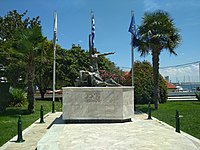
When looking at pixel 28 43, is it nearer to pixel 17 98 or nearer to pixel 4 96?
pixel 4 96

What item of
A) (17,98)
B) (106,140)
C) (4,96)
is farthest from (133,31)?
(106,140)

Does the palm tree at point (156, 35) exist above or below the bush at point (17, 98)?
above

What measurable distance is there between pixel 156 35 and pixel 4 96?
Result: 1278 centimetres

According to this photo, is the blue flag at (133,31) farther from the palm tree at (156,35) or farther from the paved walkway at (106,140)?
the paved walkway at (106,140)

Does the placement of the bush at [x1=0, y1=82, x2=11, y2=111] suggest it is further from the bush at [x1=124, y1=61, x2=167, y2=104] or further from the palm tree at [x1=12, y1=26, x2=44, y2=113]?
the bush at [x1=124, y1=61, x2=167, y2=104]

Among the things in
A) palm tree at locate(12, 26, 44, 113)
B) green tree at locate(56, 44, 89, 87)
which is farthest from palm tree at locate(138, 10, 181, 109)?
green tree at locate(56, 44, 89, 87)

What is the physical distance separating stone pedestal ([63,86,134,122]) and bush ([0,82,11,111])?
31.8 feet

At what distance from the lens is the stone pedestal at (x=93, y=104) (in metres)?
14.1

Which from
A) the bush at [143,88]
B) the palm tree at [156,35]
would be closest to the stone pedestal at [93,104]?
the palm tree at [156,35]

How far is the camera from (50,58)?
21906mm

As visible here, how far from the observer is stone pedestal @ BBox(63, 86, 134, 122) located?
1412 cm

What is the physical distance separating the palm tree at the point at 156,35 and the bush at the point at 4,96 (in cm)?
1109

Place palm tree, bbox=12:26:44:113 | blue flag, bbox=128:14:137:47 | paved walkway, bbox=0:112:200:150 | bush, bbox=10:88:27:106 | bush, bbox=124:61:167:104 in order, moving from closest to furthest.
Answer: paved walkway, bbox=0:112:200:150 → palm tree, bbox=12:26:44:113 → blue flag, bbox=128:14:137:47 → bush, bbox=10:88:27:106 → bush, bbox=124:61:167:104

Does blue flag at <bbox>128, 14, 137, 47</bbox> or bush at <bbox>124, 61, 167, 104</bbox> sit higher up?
blue flag at <bbox>128, 14, 137, 47</bbox>
